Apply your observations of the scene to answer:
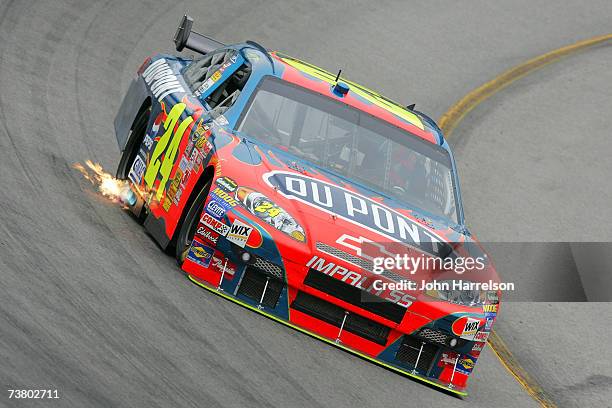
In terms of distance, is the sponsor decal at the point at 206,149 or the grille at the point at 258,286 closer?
the grille at the point at 258,286

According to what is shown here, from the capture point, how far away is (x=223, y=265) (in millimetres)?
7801

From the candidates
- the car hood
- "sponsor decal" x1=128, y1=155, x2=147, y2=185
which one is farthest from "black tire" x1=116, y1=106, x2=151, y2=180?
the car hood

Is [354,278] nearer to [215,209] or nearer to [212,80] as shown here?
[215,209]

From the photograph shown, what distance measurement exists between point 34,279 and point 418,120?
4013 mm

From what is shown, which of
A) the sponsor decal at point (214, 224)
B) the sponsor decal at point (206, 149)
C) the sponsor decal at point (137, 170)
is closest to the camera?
the sponsor decal at point (214, 224)

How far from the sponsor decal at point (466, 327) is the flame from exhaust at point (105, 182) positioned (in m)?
3.26

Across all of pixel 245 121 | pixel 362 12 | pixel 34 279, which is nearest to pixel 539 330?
pixel 245 121

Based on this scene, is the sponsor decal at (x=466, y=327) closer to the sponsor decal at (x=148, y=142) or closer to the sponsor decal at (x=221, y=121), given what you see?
the sponsor decal at (x=221, y=121)

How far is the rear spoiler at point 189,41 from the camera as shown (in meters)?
11.3

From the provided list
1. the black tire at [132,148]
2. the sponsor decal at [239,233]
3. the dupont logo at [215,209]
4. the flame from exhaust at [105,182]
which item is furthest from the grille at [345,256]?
the black tire at [132,148]

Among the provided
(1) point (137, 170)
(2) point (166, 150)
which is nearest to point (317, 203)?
(2) point (166, 150)

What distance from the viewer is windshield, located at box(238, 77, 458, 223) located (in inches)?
345

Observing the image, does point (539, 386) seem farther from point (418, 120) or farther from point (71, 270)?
point (71, 270)

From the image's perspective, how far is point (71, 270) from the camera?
771 centimetres
